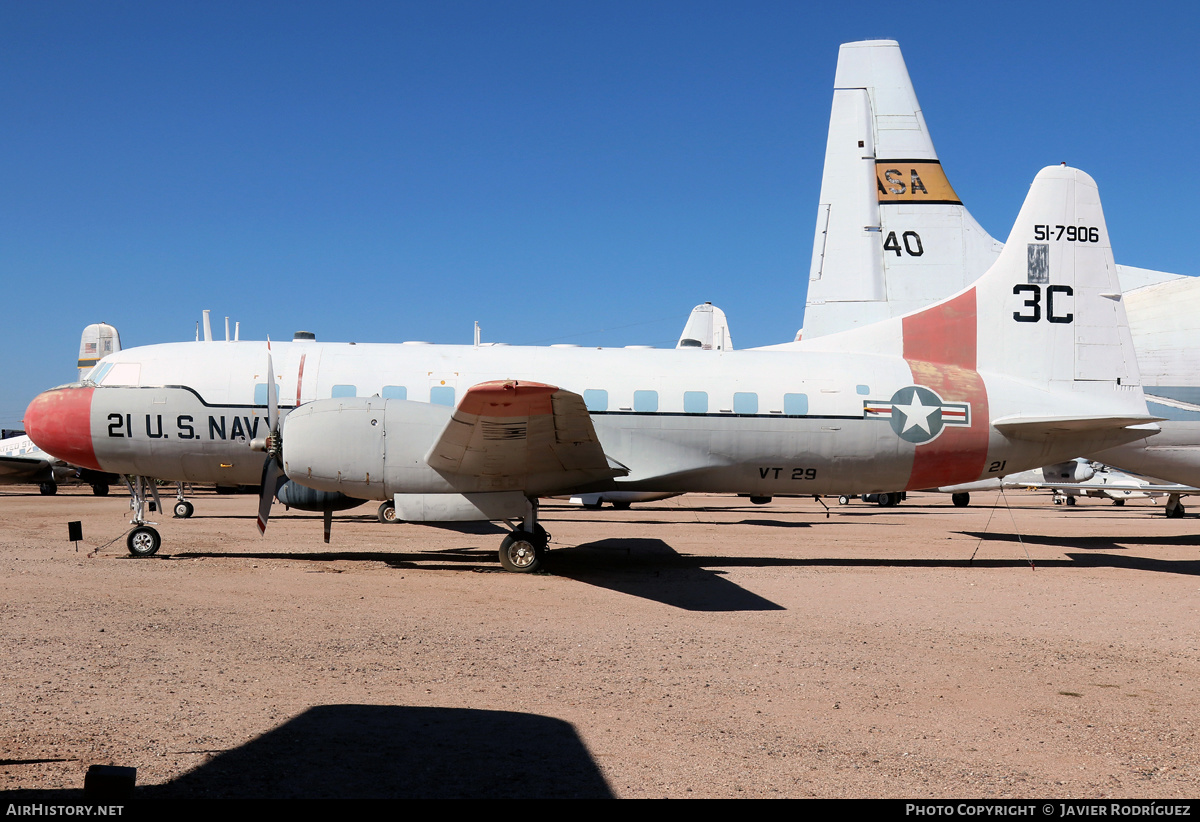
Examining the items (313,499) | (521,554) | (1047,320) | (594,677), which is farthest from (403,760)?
(1047,320)

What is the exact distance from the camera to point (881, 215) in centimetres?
1855

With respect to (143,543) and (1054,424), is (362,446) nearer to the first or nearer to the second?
(143,543)

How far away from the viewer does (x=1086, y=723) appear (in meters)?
5.77

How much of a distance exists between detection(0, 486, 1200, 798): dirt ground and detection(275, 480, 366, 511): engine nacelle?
38.3 inches

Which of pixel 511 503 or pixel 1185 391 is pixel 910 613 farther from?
pixel 1185 391

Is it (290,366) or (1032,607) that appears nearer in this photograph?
(1032,607)

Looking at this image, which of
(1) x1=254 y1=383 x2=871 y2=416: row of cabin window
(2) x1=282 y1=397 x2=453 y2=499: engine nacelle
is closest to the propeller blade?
(2) x1=282 y1=397 x2=453 y2=499: engine nacelle

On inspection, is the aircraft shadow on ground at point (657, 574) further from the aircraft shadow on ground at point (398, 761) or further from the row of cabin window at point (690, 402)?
the aircraft shadow on ground at point (398, 761)

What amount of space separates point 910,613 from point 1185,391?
43.5 ft

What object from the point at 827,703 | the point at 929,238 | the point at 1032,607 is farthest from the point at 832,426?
the point at 827,703

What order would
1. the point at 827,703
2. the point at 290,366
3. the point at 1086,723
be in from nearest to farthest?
the point at 1086,723 < the point at 827,703 < the point at 290,366

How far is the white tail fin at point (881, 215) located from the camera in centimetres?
→ 1828

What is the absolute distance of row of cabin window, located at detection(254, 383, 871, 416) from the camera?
13.7m

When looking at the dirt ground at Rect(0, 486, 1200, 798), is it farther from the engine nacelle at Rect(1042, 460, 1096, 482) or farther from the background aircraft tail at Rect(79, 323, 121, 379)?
the background aircraft tail at Rect(79, 323, 121, 379)
